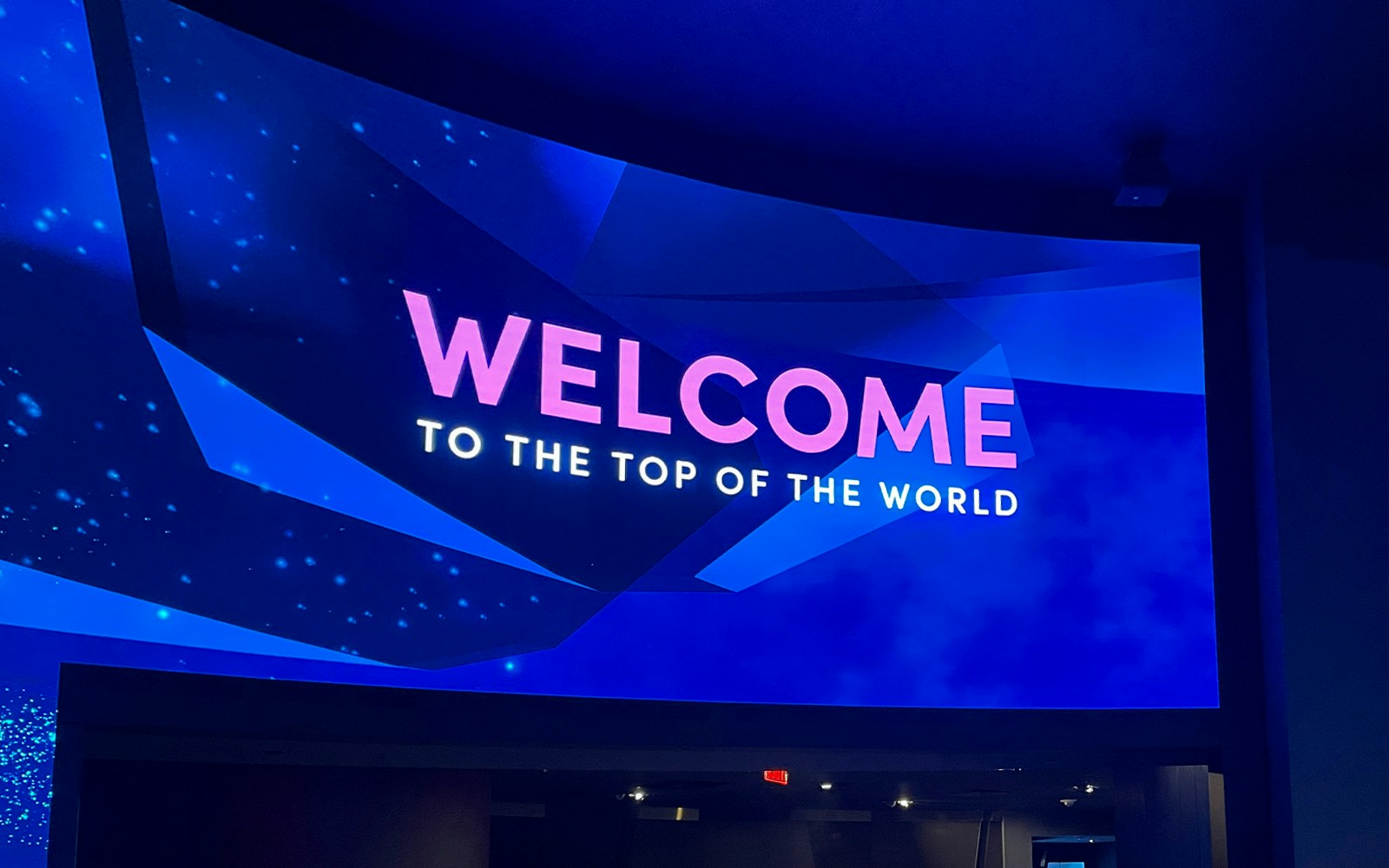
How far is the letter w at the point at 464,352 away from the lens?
4.63m

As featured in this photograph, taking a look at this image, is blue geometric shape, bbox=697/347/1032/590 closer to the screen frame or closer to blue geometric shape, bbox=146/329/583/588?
the screen frame

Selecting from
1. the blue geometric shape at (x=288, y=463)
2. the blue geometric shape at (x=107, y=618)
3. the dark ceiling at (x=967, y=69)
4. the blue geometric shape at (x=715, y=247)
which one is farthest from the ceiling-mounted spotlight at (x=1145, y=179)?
the blue geometric shape at (x=107, y=618)

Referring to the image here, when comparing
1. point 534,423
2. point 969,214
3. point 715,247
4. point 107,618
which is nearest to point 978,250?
point 969,214

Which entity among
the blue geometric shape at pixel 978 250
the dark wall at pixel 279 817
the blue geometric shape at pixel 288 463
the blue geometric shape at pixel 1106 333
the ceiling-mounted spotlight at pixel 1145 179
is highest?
the ceiling-mounted spotlight at pixel 1145 179

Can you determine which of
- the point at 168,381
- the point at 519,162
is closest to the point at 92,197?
the point at 168,381

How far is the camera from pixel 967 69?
513 cm

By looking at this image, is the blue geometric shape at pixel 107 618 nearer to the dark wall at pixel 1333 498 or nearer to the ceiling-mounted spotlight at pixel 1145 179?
the ceiling-mounted spotlight at pixel 1145 179

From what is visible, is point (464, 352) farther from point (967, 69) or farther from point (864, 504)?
point (967, 69)

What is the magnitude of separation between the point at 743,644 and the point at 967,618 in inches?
39.6

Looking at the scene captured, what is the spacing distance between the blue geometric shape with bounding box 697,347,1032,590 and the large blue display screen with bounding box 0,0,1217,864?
13mm

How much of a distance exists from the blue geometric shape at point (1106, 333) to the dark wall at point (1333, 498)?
1.17 feet

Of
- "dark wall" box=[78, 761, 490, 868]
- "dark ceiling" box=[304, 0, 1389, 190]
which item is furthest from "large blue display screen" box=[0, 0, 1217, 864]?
"dark wall" box=[78, 761, 490, 868]

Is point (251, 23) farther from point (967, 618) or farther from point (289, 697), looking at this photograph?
point (967, 618)

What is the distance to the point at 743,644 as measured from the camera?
16.7 feet
